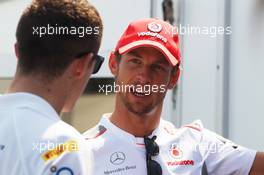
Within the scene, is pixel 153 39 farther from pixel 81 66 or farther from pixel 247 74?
pixel 81 66

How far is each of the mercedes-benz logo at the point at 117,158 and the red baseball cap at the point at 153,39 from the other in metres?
0.35

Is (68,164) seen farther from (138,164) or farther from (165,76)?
(165,76)

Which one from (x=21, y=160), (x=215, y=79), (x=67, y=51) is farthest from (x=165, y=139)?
(x=21, y=160)

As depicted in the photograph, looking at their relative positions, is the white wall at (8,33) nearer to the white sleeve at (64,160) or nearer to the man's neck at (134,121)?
the man's neck at (134,121)

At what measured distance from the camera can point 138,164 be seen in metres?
1.92

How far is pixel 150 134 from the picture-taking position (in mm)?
2018

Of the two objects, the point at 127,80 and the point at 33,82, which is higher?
the point at 33,82

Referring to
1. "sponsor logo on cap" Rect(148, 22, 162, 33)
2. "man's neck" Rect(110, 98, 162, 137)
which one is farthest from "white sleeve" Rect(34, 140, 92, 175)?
"sponsor logo on cap" Rect(148, 22, 162, 33)

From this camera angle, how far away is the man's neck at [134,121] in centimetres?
200

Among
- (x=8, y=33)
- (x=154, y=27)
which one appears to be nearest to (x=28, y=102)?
(x=154, y=27)

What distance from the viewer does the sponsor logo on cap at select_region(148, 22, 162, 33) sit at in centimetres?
209

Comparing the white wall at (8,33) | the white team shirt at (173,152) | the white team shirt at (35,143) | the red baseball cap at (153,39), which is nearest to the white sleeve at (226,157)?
the white team shirt at (173,152)

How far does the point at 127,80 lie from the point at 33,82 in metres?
0.62

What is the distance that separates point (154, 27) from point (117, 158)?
512mm
